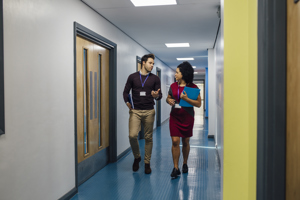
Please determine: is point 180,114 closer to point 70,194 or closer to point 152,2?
point 152,2

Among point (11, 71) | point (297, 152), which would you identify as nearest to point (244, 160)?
point (297, 152)

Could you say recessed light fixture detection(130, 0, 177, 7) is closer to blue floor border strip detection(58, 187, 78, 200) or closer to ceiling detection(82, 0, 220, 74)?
ceiling detection(82, 0, 220, 74)

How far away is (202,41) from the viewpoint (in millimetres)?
6328

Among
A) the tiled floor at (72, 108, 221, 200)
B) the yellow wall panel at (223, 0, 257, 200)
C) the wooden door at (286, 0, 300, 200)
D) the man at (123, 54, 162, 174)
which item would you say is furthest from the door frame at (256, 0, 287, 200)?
the man at (123, 54, 162, 174)

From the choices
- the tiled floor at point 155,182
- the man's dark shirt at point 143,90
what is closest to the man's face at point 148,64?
the man's dark shirt at point 143,90

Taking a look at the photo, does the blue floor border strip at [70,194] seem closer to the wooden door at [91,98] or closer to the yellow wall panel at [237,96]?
the wooden door at [91,98]

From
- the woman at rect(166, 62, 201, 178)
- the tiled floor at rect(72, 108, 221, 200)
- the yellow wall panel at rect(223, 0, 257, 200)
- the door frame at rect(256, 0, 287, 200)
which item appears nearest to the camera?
the door frame at rect(256, 0, 287, 200)

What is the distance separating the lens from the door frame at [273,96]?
1.28 meters

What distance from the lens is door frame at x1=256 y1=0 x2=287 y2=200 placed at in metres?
1.28

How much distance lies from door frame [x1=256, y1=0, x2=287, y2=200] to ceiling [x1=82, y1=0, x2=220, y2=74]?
2.35 meters

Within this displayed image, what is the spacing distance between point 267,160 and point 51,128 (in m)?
2.03

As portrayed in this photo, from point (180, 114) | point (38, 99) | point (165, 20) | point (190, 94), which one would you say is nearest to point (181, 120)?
point (180, 114)

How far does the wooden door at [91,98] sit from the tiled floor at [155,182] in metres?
0.39

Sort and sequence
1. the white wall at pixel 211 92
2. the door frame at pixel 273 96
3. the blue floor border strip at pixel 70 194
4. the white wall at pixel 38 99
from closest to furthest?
the door frame at pixel 273 96 → the white wall at pixel 38 99 → the blue floor border strip at pixel 70 194 → the white wall at pixel 211 92
